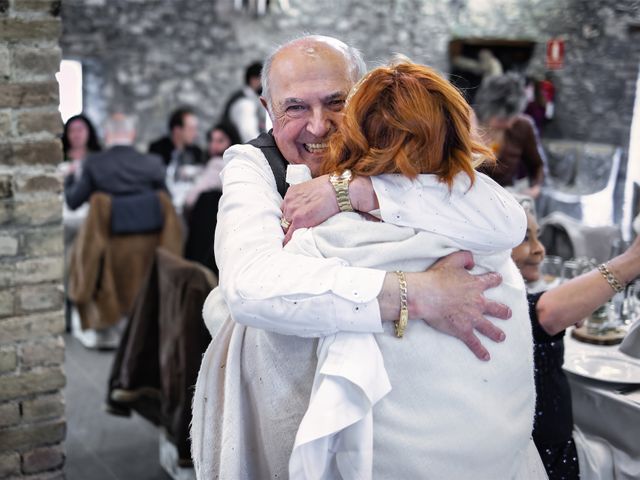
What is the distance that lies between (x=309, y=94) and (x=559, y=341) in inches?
33.5

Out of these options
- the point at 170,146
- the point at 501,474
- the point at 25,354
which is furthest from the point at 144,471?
the point at 170,146

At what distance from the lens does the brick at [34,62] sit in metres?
2.15

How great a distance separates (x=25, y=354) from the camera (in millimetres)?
2297

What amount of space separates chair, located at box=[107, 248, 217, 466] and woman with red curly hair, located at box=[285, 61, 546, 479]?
142cm

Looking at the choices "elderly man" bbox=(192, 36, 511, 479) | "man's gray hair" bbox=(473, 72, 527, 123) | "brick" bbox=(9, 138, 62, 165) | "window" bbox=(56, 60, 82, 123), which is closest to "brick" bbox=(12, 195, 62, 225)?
"brick" bbox=(9, 138, 62, 165)

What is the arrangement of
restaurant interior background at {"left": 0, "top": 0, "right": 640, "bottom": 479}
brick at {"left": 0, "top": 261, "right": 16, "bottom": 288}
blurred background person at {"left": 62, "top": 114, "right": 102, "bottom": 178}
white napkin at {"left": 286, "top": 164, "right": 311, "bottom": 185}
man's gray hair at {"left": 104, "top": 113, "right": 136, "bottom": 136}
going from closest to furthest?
white napkin at {"left": 286, "top": 164, "right": 311, "bottom": 185} < brick at {"left": 0, "top": 261, "right": 16, "bottom": 288} < man's gray hair at {"left": 104, "top": 113, "right": 136, "bottom": 136} < blurred background person at {"left": 62, "top": 114, "right": 102, "bottom": 178} < restaurant interior background at {"left": 0, "top": 0, "right": 640, "bottom": 479}

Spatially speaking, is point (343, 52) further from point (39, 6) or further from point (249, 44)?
point (249, 44)

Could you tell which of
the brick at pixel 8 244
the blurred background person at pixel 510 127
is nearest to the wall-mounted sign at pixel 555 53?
the blurred background person at pixel 510 127

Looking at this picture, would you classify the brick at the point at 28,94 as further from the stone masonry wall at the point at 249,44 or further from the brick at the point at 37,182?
the stone masonry wall at the point at 249,44

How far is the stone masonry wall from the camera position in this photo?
7617 millimetres

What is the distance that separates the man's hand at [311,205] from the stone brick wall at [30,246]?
110 cm

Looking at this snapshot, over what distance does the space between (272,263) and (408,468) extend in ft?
1.39

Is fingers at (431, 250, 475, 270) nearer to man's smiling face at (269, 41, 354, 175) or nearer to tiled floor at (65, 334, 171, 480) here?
man's smiling face at (269, 41, 354, 175)

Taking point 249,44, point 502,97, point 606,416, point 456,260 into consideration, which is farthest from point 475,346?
point 249,44
